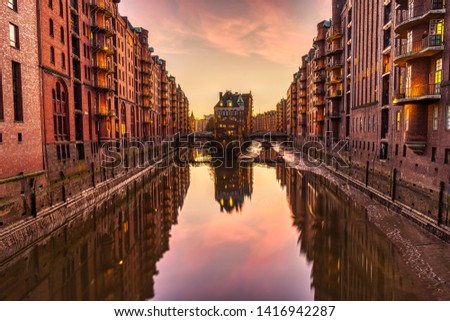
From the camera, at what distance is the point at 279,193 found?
33406 mm

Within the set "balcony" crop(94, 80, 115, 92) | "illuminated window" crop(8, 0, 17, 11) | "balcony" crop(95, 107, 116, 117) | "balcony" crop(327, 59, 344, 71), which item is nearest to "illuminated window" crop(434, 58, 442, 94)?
"illuminated window" crop(8, 0, 17, 11)

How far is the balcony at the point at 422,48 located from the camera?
2150cm

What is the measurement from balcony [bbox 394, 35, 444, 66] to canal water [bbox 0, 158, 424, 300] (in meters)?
11.8

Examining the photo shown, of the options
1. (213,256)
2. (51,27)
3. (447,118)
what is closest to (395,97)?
(447,118)

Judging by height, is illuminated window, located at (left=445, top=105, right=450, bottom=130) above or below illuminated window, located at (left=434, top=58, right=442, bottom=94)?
below

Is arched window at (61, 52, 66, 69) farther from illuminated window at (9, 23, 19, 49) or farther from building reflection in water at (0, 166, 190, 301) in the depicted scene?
building reflection in water at (0, 166, 190, 301)

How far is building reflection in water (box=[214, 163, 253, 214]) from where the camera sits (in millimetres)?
28359

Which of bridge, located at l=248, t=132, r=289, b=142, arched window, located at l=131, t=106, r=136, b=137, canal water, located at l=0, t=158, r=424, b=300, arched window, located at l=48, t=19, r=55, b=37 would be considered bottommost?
canal water, located at l=0, t=158, r=424, b=300

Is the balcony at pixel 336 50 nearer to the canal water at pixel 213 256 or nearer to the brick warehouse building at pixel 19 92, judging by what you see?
the canal water at pixel 213 256

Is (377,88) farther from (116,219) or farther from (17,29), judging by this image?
(17,29)

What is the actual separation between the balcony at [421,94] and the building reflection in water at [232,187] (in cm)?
1525

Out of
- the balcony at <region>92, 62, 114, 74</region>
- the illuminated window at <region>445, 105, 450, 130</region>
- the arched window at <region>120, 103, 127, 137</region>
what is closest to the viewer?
the illuminated window at <region>445, 105, 450, 130</region>

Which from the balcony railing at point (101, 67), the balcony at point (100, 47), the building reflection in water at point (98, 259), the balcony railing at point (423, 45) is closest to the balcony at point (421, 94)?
the balcony railing at point (423, 45)

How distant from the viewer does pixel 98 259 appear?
16.6 m
